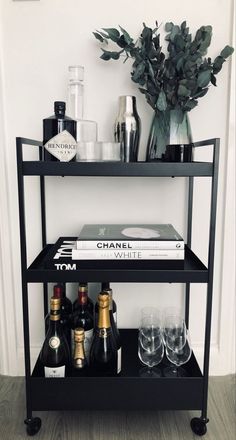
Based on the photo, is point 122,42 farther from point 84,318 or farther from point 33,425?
point 33,425

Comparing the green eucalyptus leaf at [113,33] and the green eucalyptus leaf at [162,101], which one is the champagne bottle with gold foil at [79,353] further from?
the green eucalyptus leaf at [113,33]

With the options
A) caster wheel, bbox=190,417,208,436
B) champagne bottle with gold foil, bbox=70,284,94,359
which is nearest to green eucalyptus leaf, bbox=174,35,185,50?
champagne bottle with gold foil, bbox=70,284,94,359

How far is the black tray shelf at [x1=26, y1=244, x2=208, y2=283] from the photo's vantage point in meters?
1.03

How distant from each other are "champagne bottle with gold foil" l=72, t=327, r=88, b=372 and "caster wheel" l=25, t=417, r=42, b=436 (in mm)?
209

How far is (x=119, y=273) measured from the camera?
3.39ft

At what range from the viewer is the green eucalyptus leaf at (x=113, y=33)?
1.17 m

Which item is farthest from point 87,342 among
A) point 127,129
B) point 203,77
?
point 203,77

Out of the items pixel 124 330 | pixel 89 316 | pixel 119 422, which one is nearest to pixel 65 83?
pixel 89 316

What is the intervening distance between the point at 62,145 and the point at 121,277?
41cm

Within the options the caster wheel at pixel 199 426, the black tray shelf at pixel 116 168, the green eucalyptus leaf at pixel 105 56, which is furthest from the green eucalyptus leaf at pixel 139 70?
the caster wheel at pixel 199 426

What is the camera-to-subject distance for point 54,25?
126 centimetres

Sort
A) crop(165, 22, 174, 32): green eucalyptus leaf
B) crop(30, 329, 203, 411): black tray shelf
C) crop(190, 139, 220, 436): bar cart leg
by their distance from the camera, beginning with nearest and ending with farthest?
crop(190, 139, 220, 436): bar cart leg < crop(30, 329, 203, 411): black tray shelf < crop(165, 22, 174, 32): green eucalyptus leaf

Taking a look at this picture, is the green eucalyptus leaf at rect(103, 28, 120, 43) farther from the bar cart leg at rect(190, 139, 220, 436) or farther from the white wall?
the bar cart leg at rect(190, 139, 220, 436)

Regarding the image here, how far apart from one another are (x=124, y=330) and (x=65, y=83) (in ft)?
3.09
